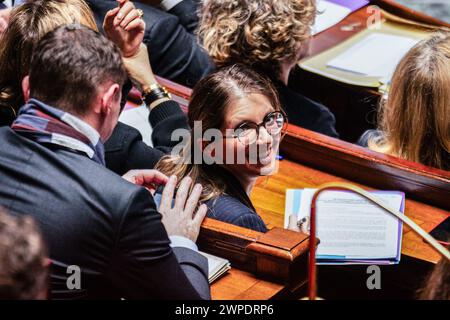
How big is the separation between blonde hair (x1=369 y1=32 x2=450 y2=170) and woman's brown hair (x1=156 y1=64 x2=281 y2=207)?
0.52m

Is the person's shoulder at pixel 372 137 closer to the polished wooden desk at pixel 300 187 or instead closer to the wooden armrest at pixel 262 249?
the polished wooden desk at pixel 300 187

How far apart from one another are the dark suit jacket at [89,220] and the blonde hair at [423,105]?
105 cm

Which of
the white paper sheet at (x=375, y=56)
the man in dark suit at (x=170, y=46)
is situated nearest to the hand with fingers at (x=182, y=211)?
the man in dark suit at (x=170, y=46)

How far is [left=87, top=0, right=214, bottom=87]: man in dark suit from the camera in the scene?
3186 millimetres

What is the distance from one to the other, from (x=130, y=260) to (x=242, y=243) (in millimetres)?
384

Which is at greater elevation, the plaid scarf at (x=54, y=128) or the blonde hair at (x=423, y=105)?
the plaid scarf at (x=54, y=128)

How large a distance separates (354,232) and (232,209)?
347 mm

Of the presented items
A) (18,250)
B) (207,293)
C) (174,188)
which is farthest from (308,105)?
(18,250)

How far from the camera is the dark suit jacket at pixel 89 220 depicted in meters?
1.71

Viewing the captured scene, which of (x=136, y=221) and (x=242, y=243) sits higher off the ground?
(x=136, y=221)

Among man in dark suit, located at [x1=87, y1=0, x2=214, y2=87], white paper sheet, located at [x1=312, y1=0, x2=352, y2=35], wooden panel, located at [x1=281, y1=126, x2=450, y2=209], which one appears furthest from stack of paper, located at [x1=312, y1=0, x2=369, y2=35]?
wooden panel, located at [x1=281, y1=126, x2=450, y2=209]

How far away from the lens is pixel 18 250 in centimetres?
137

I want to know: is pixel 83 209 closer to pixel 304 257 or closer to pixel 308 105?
pixel 304 257
